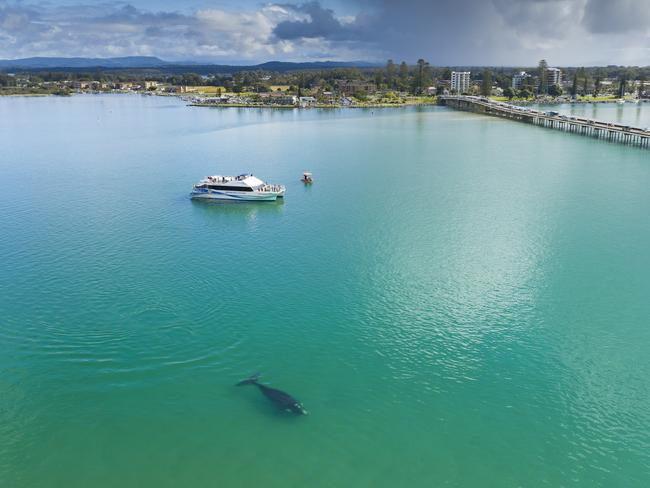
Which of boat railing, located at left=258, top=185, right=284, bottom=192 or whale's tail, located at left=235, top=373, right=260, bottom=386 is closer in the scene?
whale's tail, located at left=235, top=373, right=260, bottom=386

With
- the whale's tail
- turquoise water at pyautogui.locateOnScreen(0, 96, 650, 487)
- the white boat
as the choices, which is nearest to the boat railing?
the white boat

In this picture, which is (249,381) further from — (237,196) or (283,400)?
(237,196)

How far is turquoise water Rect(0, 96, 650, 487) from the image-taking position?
1505cm

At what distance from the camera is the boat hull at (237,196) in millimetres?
42969

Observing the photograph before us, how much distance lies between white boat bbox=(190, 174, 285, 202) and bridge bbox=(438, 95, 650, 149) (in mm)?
55300

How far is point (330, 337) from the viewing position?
21062 millimetres

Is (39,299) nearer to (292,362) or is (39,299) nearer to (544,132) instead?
(292,362)

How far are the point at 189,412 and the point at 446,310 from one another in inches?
468

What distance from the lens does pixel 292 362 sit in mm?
19266

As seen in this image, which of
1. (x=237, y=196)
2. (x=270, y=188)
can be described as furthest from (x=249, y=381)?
(x=270, y=188)

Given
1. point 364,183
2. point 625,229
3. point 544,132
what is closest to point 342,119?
point 544,132

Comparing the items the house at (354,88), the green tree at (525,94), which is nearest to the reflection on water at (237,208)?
the house at (354,88)

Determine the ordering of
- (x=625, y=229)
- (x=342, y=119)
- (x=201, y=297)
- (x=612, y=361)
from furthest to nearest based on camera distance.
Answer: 1. (x=342, y=119)
2. (x=625, y=229)
3. (x=201, y=297)
4. (x=612, y=361)

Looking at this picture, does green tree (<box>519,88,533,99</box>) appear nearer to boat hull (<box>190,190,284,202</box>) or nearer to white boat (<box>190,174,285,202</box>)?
white boat (<box>190,174,285,202</box>)
